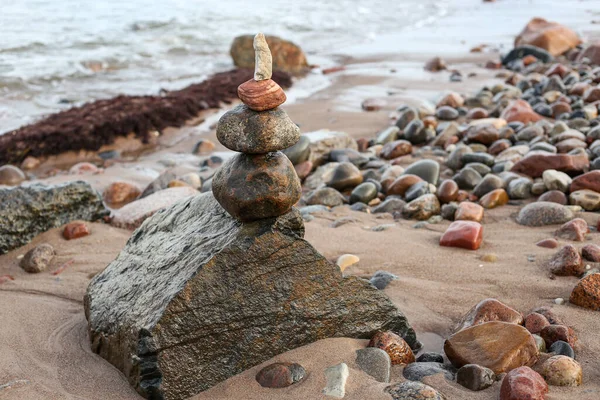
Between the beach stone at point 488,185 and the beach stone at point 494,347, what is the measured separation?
8.07ft

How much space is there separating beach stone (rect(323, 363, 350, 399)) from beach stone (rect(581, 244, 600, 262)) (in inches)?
65.9

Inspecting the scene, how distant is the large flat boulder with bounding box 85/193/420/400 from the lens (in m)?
2.44

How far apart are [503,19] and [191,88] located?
11.1 m

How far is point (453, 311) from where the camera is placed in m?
3.10

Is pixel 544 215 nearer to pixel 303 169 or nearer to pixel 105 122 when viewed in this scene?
pixel 303 169

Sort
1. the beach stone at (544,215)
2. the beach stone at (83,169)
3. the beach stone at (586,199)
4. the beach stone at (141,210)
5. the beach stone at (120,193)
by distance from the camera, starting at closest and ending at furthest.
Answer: the beach stone at (544,215), the beach stone at (586,199), the beach stone at (141,210), the beach stone at (120,193), the beach stone at (83,169)

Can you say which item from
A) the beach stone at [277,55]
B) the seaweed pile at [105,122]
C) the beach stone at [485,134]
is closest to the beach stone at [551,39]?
the beach stone at [277,55]

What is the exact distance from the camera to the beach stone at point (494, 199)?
4.76m

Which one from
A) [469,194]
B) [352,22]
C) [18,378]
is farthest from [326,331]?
[352,22]

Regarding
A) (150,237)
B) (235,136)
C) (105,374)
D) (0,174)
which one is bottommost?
(0,174)

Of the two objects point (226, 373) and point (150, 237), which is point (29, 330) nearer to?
point (150, 237)

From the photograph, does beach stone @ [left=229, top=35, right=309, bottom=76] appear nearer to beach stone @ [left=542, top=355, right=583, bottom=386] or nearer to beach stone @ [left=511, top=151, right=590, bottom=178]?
beach stone @ [left=511, top=151, right=590, bottom=178]

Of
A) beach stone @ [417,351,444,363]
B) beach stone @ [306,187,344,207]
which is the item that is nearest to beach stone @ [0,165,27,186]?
beach stone @ [306,187,344,207]

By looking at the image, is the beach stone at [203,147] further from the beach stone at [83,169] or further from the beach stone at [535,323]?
the beach stone at [535,323]
